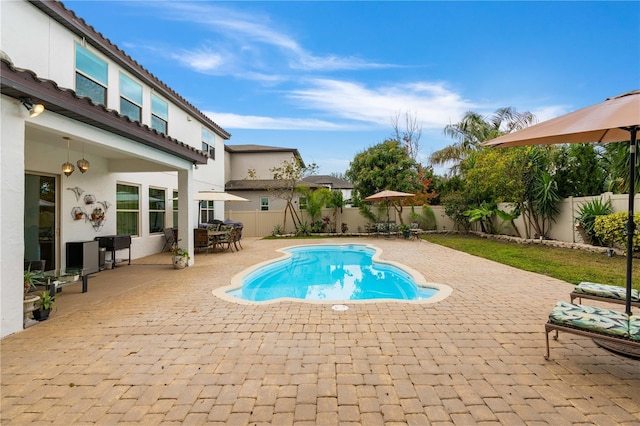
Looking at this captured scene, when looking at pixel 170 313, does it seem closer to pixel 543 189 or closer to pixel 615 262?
pixel 615 262

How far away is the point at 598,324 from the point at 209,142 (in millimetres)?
17052

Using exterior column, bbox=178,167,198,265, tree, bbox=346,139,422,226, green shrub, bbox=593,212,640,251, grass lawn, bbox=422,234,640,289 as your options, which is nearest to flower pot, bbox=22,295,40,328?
exterior column, bbox=178,167,198,265

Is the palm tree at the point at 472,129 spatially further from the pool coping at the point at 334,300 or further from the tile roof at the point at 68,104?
the tile roof at the point at 68,104

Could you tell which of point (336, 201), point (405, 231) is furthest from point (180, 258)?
point (336, 201)

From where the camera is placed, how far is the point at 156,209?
480 inches

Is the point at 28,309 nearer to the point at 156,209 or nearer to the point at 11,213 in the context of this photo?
the point at 11,213

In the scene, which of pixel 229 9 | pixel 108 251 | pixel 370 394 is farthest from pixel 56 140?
pixel 370 394

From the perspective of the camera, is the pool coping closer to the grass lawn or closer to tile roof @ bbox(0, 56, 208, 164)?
the grass lawn

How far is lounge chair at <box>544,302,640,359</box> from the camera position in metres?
2.98

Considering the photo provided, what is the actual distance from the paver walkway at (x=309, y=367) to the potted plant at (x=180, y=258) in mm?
3354

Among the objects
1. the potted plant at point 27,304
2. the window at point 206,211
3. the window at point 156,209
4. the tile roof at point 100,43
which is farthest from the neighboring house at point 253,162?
the potted plant at point 27,304

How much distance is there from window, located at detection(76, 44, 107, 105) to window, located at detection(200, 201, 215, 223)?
25.5 ft

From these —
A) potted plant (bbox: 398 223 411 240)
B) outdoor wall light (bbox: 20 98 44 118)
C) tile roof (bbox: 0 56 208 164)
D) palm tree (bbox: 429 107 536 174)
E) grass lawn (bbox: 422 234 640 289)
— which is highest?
palm tree (bbox: 429 107 536 174)

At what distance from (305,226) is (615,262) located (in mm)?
14629
